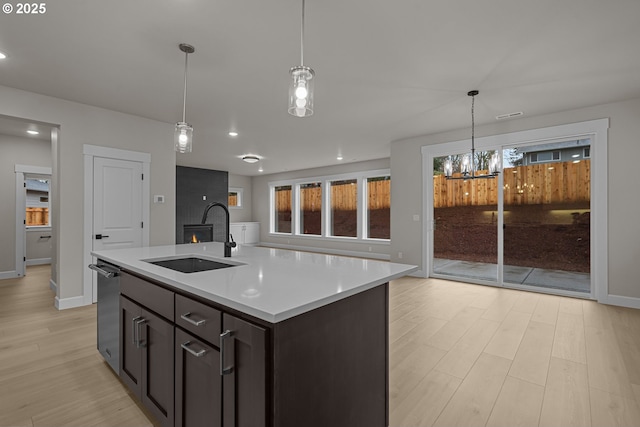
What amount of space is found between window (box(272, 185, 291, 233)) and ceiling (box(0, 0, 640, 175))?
18.9ft

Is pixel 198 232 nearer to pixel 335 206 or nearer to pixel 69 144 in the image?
pixel 335 206

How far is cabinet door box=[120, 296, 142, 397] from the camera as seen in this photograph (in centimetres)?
173

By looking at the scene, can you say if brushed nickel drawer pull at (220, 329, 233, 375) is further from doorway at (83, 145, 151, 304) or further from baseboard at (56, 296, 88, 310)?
baseboard at (56, 296, 88, 310)

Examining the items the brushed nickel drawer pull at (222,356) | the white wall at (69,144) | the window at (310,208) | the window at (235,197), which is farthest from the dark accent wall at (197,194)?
the brushed nickel drawer pull at (222,356)

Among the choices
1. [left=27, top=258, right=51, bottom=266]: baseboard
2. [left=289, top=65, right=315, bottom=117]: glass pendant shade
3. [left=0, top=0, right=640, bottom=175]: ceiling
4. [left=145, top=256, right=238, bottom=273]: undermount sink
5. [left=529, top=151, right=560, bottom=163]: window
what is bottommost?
[left=27, top=258, right=51, bottom=266]: baseboard

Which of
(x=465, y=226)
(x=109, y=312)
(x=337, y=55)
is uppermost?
(x=337, y=55)

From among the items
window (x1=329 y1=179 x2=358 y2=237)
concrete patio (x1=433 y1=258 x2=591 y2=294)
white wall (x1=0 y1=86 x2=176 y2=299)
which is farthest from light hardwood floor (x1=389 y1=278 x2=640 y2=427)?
window (x1=329 y1=179 x2=358 y2=237)

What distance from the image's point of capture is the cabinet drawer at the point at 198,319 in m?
1.19

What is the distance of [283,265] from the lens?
1773mm

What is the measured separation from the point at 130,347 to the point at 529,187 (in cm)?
532

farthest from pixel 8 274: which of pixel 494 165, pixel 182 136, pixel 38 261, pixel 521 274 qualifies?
pixel 521 274

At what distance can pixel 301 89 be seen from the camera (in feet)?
5.52

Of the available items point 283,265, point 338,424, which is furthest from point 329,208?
point 338,424

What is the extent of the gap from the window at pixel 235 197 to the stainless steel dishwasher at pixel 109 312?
854 centimetres
